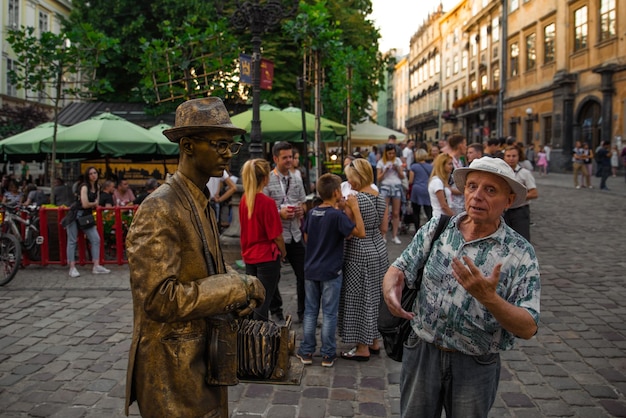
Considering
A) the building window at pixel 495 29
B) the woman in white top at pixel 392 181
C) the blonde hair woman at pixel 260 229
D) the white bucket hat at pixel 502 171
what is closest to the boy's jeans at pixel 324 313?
the blonde hair woman at pixel 260 229

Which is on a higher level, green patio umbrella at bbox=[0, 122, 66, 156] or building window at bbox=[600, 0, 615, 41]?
building window at bbox=[600, 0, 615, 41]

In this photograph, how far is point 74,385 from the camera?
14.7ft

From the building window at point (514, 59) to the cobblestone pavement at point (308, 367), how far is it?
3448cm

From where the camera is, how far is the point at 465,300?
2.42m

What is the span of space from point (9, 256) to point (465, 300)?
7749mm

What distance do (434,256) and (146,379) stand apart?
1.37 meters

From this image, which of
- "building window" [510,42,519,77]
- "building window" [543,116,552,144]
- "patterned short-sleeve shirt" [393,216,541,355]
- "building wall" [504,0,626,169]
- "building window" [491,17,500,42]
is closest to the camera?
Answer: "patterned short-sleeve shirt" [393,216,541,355]

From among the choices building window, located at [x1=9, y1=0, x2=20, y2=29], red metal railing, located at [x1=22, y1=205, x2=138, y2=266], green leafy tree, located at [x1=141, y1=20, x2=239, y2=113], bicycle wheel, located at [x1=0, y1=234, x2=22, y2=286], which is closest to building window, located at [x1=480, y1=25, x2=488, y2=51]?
building window, located at [x1=9, y1=0, x2=20, y2=29]

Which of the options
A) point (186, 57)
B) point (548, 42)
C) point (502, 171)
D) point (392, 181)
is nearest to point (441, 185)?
point (392, 181)

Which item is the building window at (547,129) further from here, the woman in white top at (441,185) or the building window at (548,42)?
the woman in white top at (441,185)

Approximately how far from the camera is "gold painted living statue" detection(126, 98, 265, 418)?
76.5 inches

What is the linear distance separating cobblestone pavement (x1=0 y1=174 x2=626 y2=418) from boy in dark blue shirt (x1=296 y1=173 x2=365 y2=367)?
24 cm

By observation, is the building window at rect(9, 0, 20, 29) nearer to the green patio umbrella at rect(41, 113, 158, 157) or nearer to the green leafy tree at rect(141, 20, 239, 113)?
the green patio umbrella at rect(41, 113, 158, 157)

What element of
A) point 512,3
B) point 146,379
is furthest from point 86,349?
point 512,3
